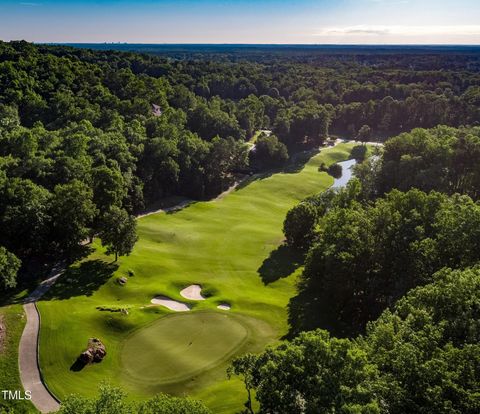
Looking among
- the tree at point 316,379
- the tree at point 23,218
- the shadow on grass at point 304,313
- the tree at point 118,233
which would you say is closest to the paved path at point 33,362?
the tree at point 23,218

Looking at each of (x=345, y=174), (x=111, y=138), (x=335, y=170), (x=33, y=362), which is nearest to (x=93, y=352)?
(x=33, y=362)

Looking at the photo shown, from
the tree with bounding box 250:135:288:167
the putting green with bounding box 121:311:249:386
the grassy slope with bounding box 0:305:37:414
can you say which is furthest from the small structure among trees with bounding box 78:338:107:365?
the tree with bounding box 250:135:288:167

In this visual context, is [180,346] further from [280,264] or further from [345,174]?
[345,174]

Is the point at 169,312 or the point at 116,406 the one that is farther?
the point at 169,312

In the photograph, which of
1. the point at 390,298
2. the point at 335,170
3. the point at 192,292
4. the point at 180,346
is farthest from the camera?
the point at 335,170

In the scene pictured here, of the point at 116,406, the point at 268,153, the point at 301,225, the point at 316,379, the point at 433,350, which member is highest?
the point at 316,379

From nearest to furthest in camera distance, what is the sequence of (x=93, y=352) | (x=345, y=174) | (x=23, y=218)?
(x=93, y=352) → (x=23, y=218) → (x=345, y=174)

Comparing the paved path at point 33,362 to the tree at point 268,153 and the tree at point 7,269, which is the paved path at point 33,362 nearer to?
the tree at point 7,269
